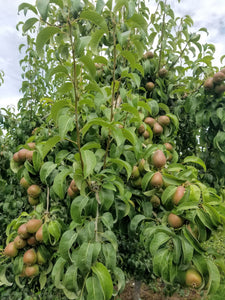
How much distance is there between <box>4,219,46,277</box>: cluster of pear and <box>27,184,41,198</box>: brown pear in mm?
172

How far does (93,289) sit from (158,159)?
565 millimetres

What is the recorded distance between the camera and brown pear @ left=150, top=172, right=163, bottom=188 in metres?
0.99

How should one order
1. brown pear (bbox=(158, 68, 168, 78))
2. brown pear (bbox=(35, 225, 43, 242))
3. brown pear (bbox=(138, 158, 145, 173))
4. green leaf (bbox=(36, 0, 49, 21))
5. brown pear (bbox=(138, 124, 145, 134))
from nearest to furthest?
green leaf (bbox=(36, 0, 49, 21))
brown pear (bbox=(35, 225, 43, 242))
brown pear (bbox=(138, 158, 145, 173))
brown pear (bbox=(138, 124, 145, 134))
brown pear (bbox=(158, 68, 168, 78))

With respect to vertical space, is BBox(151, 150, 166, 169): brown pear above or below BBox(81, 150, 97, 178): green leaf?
below

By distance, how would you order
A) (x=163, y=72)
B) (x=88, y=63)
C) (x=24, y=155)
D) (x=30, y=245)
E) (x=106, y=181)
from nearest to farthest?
(x=88, y=63)
(x=106, y=181)
(x=30, y=245)
(x=24, y=155)
(x=163, y=72)

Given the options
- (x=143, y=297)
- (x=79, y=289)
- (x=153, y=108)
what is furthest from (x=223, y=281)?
(x=79, y=289)

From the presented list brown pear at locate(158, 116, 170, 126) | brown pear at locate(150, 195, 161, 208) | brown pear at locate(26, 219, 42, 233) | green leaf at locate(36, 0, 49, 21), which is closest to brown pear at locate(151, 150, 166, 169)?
brown pear at locate(150, 195, 161, 208)

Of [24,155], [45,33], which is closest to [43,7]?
[45,33]

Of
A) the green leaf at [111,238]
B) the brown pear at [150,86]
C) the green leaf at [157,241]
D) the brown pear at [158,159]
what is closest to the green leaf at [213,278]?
the green leaf at [157,241]

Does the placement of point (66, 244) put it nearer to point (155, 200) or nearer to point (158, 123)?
point (155, 200)

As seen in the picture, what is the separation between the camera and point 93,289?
0.71 m

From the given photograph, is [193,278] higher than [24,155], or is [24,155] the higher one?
[24,155]

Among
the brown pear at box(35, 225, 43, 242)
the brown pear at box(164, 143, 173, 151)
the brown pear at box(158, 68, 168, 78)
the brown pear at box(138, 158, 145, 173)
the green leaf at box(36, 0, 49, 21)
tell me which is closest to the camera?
the green leaf at box(36, 0, 49, 21)

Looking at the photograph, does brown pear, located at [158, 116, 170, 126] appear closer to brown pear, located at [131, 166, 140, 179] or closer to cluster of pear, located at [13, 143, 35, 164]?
brown pear, located at [131, 166, 140, 179]
